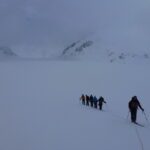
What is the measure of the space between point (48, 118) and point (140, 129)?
4329 millimetres

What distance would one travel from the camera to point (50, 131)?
1245 cm

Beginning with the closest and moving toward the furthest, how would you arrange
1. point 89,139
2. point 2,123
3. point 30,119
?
1. point 89,139
2. point 2,123
3. point 30,119

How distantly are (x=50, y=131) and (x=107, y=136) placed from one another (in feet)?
7.03

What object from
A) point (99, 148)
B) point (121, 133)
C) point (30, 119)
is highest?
point (30, 119)

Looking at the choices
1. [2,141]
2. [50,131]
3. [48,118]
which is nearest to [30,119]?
[48,118]

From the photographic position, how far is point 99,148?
1023 centimetres

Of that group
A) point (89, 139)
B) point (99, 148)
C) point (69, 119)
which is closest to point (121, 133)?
point (89, 139)

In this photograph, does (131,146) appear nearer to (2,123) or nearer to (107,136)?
(107,136)

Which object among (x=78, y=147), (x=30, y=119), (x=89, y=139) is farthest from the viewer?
(x=30, y=119)

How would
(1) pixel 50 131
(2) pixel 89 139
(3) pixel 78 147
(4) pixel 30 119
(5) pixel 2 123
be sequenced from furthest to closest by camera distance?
(4) pixel 30 119 → (5) pixel 2 123 → (1) pixel 50 131 → (2) pixel 89 139 → (3) pixel 78 147

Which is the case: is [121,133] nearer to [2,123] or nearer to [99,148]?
[99,148]

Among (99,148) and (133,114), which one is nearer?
(99,148)

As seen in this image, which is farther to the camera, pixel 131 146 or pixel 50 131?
pixel 50 131

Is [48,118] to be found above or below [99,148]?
above
